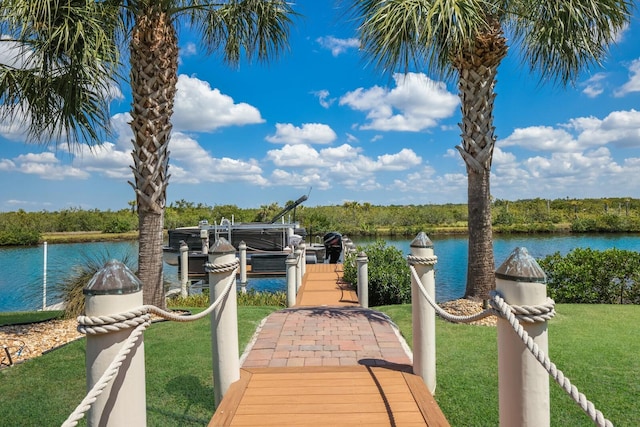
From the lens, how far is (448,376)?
3795 millimetres

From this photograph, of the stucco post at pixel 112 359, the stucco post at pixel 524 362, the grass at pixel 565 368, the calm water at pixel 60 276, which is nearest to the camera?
the stucco post at pixel 112 359

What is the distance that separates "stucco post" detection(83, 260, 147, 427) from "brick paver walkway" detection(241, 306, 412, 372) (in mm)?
2611

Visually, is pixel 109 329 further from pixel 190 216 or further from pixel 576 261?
pixel 190 216

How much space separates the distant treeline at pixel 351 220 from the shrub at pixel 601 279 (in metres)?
23.5

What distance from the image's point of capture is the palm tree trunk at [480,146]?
672cm

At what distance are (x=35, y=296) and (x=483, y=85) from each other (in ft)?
41.1

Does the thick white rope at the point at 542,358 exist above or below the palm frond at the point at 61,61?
below

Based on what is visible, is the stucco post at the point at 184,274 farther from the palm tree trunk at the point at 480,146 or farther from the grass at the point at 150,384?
the palm tree trunk at the point at 480,146

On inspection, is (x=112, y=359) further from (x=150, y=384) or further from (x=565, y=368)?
(x=565, y=368)

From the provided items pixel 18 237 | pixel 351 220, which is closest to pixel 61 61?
pixel 18 237

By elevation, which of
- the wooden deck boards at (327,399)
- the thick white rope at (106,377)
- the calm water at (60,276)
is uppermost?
the thick white rope at (106,377)

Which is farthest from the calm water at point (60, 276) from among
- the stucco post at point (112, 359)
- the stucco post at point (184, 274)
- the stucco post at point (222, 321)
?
the stucco post at point (112, 359)

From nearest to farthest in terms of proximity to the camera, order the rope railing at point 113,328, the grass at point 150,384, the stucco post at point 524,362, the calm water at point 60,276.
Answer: the rope railing at point 113,328 < the stucco post at point 524,362 < the grass at point 150,384 < the calm water at point 60,276

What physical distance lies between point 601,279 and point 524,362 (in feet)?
26.6
